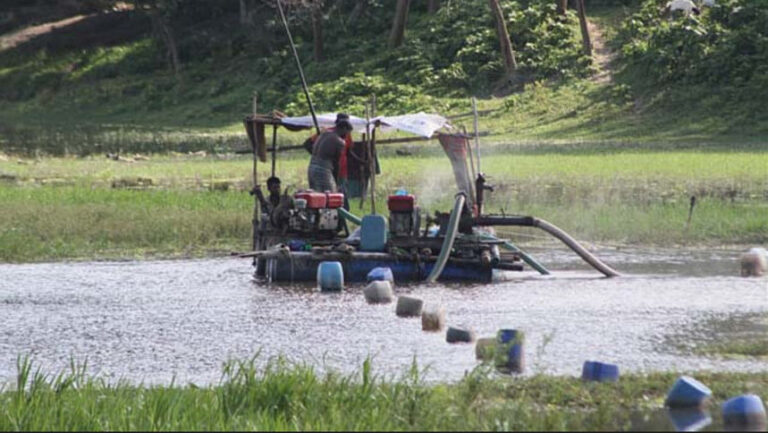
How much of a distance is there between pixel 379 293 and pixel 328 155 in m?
3.15

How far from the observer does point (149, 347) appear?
13875 millimetres

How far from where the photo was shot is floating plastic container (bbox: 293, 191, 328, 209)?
1844 cm

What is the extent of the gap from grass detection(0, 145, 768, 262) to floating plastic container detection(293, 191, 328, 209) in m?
2.13

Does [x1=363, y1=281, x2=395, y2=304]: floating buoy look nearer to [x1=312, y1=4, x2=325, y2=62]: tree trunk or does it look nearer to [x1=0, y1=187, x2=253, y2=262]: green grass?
[x1=0, y1=187, x2=253, y2=262]: green grass

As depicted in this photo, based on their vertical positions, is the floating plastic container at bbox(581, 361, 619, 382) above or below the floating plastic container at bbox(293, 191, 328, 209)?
below

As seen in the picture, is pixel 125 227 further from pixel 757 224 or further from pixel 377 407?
pixel 377 407

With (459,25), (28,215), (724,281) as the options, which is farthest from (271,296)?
(459,25)

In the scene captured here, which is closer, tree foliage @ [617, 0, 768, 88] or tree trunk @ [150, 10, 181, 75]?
tree foliage @ [617, 0, 768, 88]

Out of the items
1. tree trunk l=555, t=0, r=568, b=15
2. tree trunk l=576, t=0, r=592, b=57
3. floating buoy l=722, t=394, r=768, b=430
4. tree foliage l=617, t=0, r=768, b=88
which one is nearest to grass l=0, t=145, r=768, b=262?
tree foliage l=617, t=0, r=768, b=88

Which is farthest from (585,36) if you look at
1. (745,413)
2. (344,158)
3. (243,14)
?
(745,413)

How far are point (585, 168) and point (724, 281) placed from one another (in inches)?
453

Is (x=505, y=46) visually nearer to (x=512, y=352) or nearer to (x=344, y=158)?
(x=344, y=158)

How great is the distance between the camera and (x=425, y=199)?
72.4 ft

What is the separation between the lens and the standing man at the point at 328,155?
19078 millimetres
